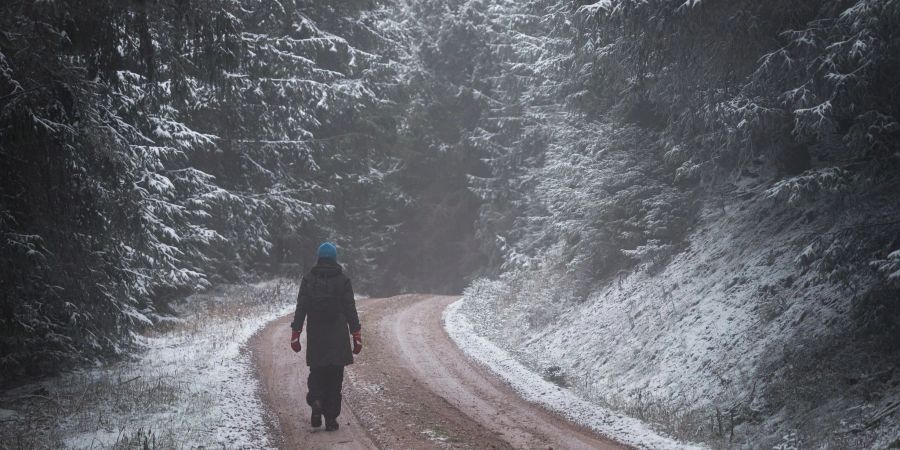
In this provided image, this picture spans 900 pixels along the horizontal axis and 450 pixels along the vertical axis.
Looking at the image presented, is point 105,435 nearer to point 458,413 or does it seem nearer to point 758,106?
point 458,413

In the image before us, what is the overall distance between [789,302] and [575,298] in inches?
306

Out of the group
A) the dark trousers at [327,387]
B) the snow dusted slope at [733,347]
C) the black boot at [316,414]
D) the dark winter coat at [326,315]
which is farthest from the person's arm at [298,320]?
the snow dusted slope at [733,347]

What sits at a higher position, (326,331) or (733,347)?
(326,331)

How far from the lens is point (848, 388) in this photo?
776cm

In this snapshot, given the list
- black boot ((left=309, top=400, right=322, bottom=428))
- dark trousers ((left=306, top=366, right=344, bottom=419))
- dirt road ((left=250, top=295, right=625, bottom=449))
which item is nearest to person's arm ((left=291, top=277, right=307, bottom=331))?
dark trousers ((left=306, top=366, right=344, bottom=419))

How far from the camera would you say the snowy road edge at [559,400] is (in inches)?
328

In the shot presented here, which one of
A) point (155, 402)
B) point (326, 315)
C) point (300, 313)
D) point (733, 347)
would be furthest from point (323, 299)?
point (733, 347)

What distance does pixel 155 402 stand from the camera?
9195 mm

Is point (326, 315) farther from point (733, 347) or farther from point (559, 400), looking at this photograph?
point (733, 347)

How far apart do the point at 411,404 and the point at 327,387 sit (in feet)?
5.47

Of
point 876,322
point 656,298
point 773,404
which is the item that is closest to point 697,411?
point 773,404

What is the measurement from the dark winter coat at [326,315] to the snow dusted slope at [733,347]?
358cm

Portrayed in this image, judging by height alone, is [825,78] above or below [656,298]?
above

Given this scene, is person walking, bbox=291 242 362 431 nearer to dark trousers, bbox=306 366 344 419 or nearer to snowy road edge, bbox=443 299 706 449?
dark trousers, bbox=306 366 344 419
